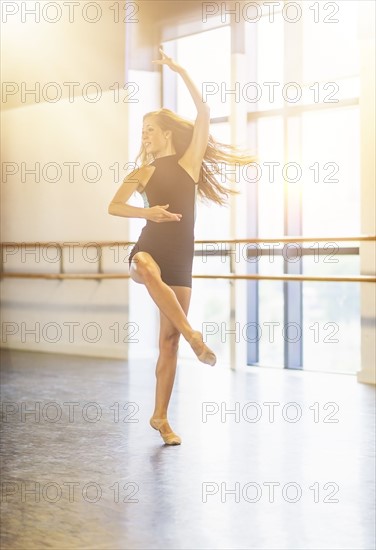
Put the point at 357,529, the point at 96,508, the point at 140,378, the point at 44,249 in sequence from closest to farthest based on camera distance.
Answer: the point at 357,529, the point at 96,508, the point at 140,378, the point at 44,249

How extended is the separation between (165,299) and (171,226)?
293 mm

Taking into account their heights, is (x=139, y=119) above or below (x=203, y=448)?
above

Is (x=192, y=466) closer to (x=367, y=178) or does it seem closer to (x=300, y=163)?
(x=367, y=178)

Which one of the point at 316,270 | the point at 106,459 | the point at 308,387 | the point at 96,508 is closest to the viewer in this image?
the point at 96,508

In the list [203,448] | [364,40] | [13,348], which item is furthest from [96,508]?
[13,348]

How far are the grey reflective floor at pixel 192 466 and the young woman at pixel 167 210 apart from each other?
0.33m

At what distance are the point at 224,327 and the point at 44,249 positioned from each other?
156 centimetres

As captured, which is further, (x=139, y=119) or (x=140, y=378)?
(x=139, y=119)

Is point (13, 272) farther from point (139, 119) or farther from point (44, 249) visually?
point (139, 119)

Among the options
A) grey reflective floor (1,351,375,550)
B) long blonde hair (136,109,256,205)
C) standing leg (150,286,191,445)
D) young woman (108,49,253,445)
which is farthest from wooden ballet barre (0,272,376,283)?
standing leg (150,286,191,445)

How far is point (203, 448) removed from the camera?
3.11 m

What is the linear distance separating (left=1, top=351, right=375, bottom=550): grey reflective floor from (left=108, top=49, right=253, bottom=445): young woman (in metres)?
0.33

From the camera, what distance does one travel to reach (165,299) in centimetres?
304

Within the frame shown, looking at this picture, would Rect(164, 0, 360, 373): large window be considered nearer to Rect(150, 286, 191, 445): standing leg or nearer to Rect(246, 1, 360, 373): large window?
Rect(246, 1, 360, 373): large window
